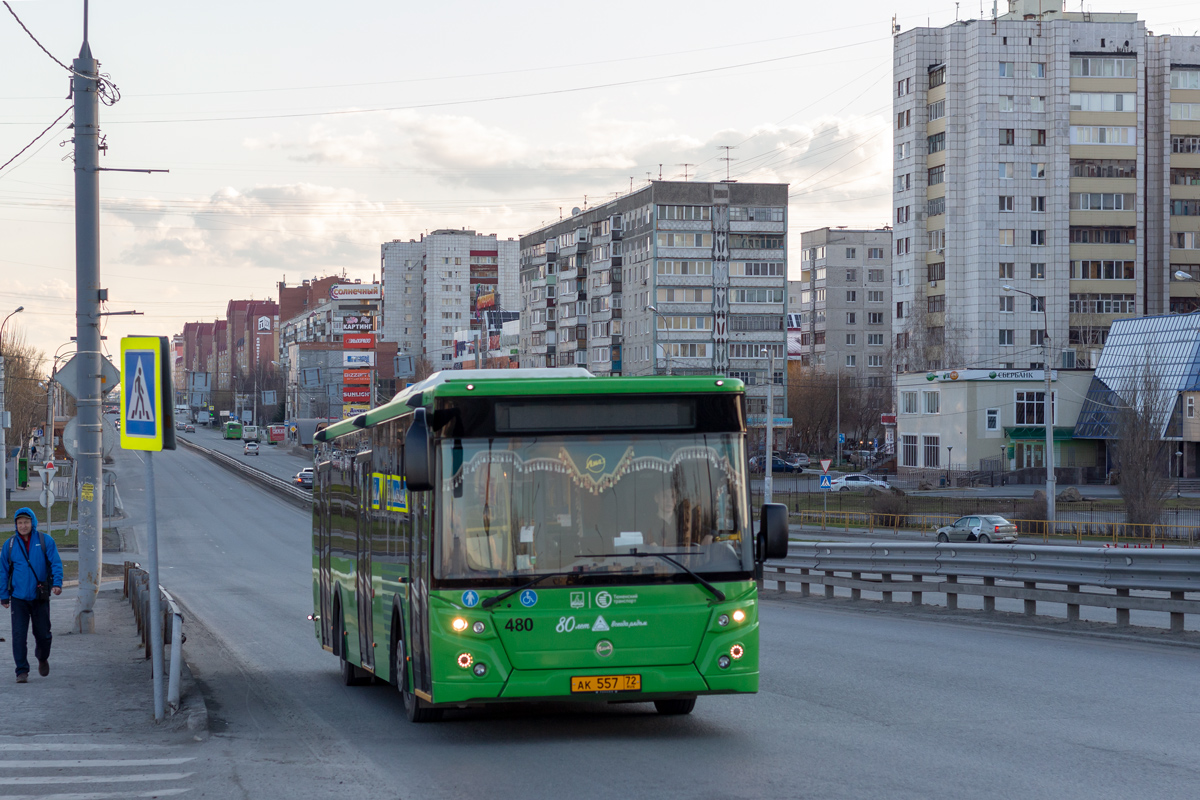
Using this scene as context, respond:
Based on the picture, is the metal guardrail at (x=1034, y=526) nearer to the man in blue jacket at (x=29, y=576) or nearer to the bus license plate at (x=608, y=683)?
the man in blue jacket at (x=29, y=576)

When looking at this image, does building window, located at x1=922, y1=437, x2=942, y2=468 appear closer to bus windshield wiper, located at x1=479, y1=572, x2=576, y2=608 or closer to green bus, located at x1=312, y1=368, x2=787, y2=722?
green bus, located at x1=312, y1=368, x2=787, y2=722

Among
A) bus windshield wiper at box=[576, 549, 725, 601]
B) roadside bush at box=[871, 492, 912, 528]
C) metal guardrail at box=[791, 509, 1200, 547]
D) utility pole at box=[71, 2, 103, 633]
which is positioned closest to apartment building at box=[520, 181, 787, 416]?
roadside bush at box=[871, 492, 912, 528]

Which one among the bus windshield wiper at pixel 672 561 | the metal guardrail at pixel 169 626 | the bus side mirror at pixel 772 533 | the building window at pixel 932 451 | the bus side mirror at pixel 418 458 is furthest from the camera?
the building window at pixel 932 451

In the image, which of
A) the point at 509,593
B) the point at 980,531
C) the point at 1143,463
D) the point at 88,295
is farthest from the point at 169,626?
the point at 1143,463

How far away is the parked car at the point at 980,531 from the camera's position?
49781mm

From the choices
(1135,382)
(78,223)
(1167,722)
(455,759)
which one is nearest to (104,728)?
(455,759)

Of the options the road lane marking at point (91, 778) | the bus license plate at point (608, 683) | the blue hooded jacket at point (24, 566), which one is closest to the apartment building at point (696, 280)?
the blue hooded jacket at point (24, 566)

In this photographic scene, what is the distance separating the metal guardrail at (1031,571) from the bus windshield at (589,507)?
7.35 m

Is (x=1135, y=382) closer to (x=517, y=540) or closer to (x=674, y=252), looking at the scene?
(x=517, y=540)

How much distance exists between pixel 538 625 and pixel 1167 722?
14.9 feet

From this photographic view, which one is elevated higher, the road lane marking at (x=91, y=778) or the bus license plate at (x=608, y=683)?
the bus license plate at (x=608, y=683)

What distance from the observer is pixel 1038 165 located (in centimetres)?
9950

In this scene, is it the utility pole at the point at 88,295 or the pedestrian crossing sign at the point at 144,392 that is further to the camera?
the utility pole at the point at 88,295

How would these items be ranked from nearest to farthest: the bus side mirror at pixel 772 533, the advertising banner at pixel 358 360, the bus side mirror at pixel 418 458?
the bus side mirror at pixel 418 458 → the bus side mirror at pixel 772 533 → the advertising banner at pixel 358 360
